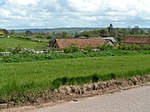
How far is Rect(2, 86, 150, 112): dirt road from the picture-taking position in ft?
34.6

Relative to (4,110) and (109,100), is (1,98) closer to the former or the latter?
(4,110)

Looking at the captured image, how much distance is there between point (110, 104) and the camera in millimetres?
11383

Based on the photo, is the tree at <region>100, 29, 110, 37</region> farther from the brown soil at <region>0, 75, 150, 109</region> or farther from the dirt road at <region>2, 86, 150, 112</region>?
the dirt road at <region>2, 86, 150, 112</region>

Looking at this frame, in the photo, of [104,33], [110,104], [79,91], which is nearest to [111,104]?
[110,104]

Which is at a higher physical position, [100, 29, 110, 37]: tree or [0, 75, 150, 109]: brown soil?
[0, 75, 150, 109]: brown soil

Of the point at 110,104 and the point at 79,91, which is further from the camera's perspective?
the point at 79,91

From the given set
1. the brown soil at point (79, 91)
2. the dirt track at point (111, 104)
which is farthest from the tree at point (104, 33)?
the dirt track at point (111, 104)

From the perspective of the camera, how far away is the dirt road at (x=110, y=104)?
10.6 meters

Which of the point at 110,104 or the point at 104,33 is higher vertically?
the point at 110,104

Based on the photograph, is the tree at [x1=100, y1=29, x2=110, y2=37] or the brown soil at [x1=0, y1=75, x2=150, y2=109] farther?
the tree at [x1=100, y1=29, x2=110, y2=37]

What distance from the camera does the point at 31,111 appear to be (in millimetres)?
10383

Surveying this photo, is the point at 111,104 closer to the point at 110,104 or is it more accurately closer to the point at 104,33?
the point at 110,104

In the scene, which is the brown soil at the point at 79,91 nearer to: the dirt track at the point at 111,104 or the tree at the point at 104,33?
the dirt track at the point at 111,104

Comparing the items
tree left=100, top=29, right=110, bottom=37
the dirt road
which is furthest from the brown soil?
tree left=100, top=29, right=110, bottom=37
